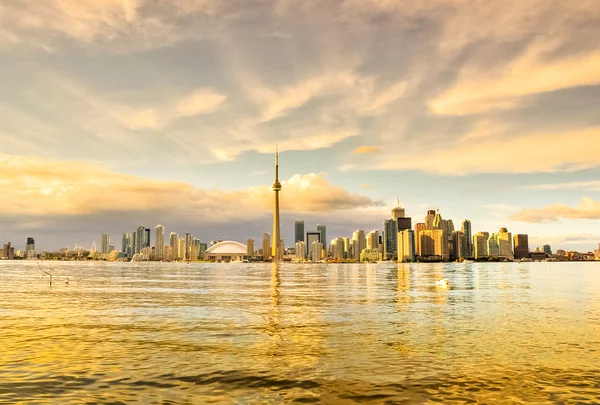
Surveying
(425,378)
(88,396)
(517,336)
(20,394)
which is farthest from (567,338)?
(20,394)

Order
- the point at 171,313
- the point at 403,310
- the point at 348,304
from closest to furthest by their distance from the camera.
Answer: the point at 171,313, the point at 403,310, the point at 348,304

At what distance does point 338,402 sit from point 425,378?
6.32 m

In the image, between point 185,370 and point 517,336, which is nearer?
point 185,370

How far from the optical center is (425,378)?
976 inches

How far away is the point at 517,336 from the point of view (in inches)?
1485

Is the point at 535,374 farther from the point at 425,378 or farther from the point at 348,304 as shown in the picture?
the point at 348,304

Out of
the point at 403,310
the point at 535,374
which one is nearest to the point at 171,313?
the point at 403,310

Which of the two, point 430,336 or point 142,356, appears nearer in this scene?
point 142,356

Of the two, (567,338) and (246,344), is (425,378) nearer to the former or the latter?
(246,344)

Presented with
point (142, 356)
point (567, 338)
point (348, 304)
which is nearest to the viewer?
point (142, 356)

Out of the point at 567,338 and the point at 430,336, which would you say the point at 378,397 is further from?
the point at 567,338

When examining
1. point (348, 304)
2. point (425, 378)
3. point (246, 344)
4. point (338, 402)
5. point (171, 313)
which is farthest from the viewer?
point (348, 304)

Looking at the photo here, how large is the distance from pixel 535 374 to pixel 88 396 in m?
23.0

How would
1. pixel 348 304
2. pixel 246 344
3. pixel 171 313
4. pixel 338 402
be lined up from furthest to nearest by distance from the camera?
1. pixel 348 304
2. pixel 171 313
3. pixel 246 344
4. pixel 338 402
